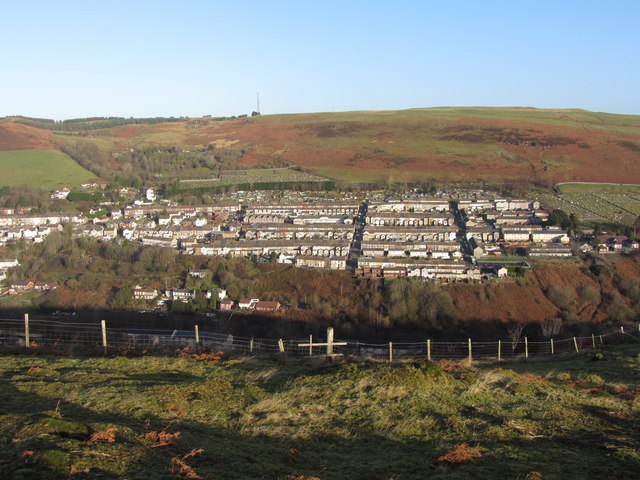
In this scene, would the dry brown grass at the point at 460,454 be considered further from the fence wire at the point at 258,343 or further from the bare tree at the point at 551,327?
the bare tree at the point at 551,327

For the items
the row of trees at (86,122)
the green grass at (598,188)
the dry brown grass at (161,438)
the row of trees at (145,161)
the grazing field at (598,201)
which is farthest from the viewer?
the row of trees at (86,122)

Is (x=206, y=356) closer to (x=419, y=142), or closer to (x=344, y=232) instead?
(x=344, y=232)

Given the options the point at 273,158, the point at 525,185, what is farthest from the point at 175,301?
the point at 273,158

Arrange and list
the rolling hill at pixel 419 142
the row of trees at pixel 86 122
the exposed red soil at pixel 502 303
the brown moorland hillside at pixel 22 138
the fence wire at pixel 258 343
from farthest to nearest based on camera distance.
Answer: the row of trees at pixel 86 122 < the brown moorland hillside at pixel 22 138 < the rolling hill at pixel 419 142 < the exposed red soil at pixel 502 303 < the fence wire at pixel 258 343

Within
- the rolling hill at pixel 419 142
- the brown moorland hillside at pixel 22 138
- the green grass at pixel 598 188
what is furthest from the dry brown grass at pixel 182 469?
the brown moorland hillside at pixel 22 138

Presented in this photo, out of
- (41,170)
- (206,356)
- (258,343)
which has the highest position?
(41,170)

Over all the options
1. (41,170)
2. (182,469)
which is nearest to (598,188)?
(182,469)

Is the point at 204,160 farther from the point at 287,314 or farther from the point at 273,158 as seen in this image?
the point at 287,314

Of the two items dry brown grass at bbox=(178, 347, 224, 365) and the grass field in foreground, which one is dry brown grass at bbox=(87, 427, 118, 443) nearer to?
the grass field in foreground
